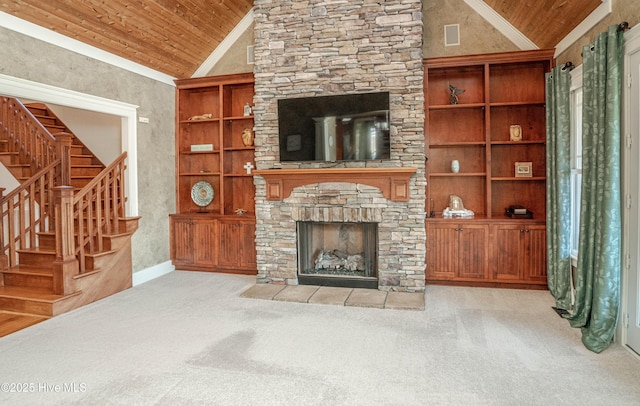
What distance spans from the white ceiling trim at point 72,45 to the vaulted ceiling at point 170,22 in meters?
0.05

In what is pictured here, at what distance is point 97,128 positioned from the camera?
6.54 m

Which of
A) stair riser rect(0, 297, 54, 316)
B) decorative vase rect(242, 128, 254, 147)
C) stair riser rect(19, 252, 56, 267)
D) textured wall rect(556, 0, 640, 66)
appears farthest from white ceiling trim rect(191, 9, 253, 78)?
textured wall rect(556, 0, 640, 66)

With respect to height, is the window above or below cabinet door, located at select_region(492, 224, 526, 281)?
above

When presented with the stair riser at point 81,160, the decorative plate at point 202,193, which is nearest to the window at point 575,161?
the decorative plate at point 202,193

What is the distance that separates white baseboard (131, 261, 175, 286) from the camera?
17.1ft

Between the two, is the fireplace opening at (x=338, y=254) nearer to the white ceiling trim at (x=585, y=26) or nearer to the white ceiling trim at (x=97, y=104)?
the white ceiling trim at (x=97, y=104)

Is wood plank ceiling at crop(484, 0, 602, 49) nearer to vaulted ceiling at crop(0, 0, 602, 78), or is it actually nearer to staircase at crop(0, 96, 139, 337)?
vaulted ceiling at crop(0, 0, 602, 78)

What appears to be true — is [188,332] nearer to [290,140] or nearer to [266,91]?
[290,140]

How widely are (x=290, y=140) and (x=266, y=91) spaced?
2.45ft

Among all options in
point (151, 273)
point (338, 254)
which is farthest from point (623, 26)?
point (151, 273)

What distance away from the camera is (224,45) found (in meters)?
5.91

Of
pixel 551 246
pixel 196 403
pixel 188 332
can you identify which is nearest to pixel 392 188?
pixel 551 246

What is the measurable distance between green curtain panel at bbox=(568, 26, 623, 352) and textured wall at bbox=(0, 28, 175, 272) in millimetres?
5050

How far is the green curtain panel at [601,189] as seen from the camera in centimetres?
300
